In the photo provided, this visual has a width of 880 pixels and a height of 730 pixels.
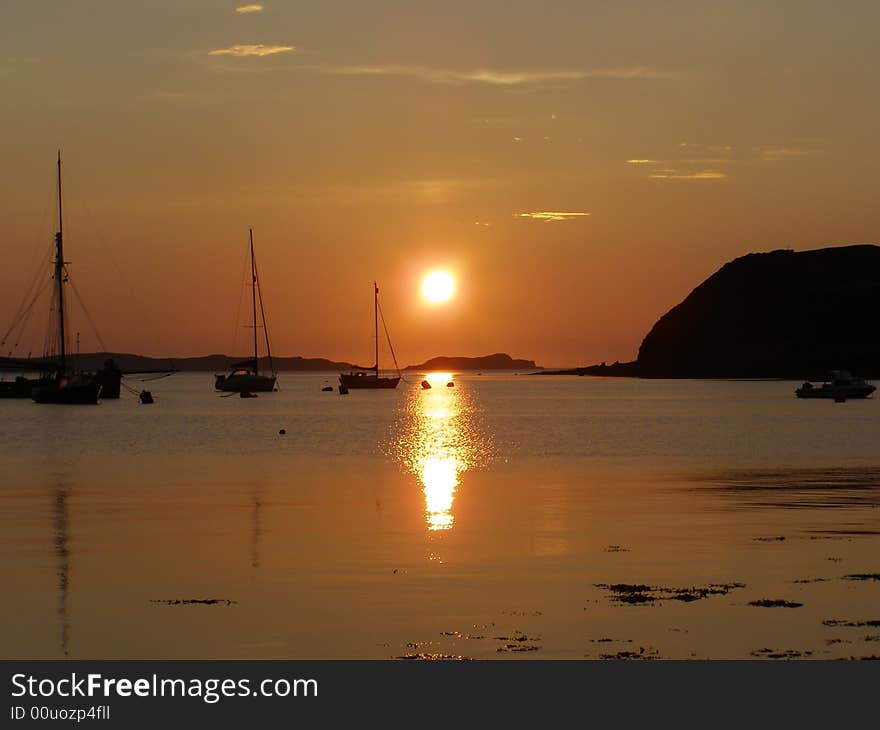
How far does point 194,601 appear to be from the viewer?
73.3 feet

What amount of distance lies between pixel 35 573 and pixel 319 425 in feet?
279

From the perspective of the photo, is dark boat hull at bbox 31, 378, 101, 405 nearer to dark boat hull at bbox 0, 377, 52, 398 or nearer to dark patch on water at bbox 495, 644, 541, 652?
dark boat hull at bbox 0, 377, 52, 398

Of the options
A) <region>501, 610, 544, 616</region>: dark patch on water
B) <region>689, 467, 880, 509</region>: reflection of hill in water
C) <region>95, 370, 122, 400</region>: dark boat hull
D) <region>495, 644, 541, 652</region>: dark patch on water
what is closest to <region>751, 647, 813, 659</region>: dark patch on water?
<region>495, 644, 541, 652</region>: dark patch on water

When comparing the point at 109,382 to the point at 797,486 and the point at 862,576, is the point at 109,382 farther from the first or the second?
the point at 862,576

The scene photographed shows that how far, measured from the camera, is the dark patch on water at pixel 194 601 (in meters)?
22.1

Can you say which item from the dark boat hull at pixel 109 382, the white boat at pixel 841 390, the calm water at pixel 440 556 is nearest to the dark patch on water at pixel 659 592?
the calm water at pixel 440 556

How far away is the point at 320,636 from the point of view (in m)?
19.2

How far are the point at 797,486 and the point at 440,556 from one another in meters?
22.8

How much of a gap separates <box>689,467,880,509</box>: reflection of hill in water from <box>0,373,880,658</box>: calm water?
5.2 inches
